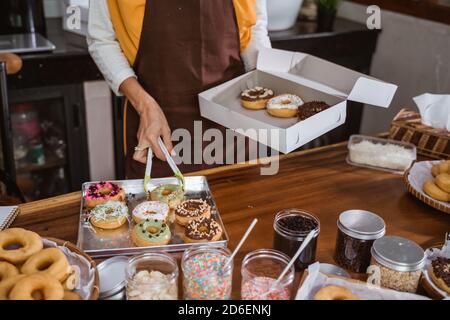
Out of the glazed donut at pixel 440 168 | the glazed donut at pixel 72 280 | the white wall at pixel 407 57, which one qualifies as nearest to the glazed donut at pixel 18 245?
the glazed donut at pixel 72 280

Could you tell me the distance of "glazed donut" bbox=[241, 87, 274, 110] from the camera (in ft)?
6.14

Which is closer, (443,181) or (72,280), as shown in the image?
(72,280)

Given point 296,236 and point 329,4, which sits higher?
point 329,4

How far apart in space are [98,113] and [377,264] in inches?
76.4

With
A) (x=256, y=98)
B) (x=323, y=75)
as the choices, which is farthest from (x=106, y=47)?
(x=323, y=75)

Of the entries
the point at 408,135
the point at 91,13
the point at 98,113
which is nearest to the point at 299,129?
the point at 408,135

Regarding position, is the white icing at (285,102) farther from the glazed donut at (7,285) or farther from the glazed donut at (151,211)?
the glazed donut at (7,285)

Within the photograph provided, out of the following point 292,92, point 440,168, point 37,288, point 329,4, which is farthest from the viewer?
point 329,4

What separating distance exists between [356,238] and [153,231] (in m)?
0.51

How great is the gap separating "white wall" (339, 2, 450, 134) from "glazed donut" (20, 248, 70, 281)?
7.84ft

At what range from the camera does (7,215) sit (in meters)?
1.44

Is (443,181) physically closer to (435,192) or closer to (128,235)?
(435,192)

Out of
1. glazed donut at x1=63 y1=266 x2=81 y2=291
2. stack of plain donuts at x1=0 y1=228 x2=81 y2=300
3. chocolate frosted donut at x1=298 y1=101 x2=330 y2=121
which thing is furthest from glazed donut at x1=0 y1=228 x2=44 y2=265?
chocolate frosted donut at x1=298 y1=101 x2=330 y2=121

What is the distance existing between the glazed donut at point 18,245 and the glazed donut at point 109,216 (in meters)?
0.24
